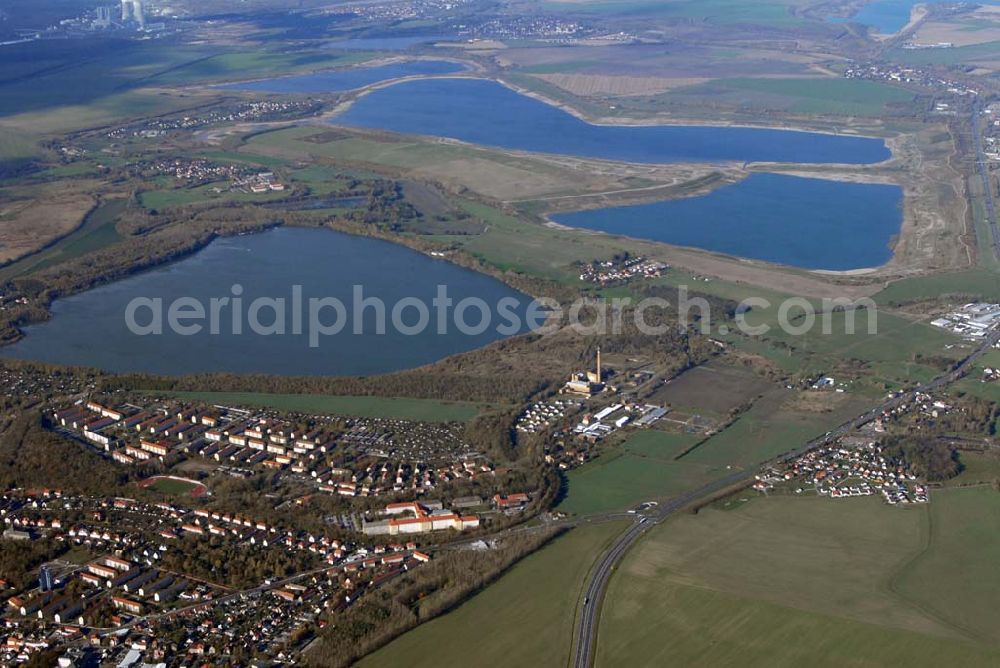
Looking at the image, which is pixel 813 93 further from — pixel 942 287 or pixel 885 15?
pixel 885 15

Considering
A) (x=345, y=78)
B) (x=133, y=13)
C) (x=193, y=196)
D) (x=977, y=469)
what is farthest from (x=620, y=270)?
(x=133, y=13)

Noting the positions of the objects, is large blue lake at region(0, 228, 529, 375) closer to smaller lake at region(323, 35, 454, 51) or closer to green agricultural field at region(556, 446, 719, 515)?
green agricultural field at region(556, 446, 719, 515)

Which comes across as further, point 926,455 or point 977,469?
point 926,455

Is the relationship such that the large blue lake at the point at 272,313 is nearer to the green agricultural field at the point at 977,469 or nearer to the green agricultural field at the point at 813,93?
the green agricultural field at the point at 977,469

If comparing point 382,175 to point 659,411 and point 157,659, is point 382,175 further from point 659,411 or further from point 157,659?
point 157,659

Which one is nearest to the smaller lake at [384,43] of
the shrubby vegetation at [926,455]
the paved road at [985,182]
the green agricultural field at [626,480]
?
the paved road at [985,182]

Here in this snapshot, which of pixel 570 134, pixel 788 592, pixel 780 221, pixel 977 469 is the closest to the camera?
pixel 788 592
